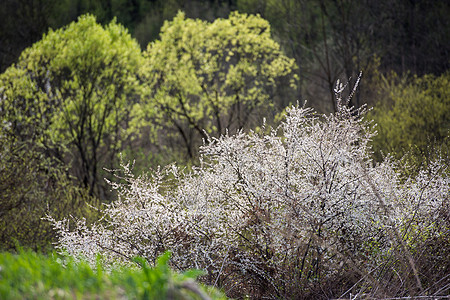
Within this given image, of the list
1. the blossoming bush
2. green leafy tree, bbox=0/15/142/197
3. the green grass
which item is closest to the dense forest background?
green leafy tree, bbox=0/15/142/197

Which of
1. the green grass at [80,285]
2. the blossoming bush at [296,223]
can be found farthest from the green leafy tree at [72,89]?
the green grass at [80,285]

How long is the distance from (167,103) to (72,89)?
244cm

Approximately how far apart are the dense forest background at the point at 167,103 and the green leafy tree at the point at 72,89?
54 millimetres

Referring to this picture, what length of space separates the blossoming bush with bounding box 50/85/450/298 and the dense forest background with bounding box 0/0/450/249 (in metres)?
1.27

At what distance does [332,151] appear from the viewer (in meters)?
4.01

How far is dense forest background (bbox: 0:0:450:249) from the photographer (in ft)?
27.0

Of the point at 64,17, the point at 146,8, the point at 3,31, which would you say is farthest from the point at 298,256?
the point at 146,8

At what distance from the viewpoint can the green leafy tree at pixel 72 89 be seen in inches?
431

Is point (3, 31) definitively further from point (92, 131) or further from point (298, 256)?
point (298, 256)

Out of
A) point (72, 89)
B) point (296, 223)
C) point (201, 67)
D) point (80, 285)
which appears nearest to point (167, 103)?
point (201, 67)

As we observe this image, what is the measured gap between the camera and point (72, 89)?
1181 centimetres

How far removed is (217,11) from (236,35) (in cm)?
1423

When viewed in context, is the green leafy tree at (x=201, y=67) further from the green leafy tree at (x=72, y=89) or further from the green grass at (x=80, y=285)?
the green grass at (x=80, y=285)

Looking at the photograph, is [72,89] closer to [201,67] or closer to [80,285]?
[201,67]
